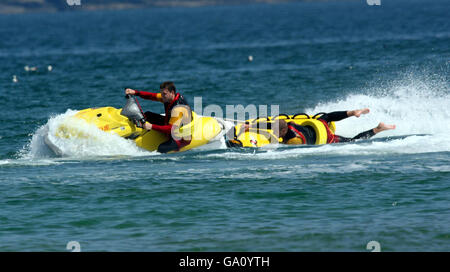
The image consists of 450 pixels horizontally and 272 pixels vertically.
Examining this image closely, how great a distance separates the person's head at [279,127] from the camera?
14.6 metres

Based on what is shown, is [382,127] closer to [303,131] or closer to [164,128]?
[303,131]

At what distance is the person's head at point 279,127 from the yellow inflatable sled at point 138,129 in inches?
45.5

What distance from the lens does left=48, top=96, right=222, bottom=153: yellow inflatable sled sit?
47.5 feet

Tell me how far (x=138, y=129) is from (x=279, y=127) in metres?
2.93

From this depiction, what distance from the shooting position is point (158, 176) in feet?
42.5

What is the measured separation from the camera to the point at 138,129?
14703mm

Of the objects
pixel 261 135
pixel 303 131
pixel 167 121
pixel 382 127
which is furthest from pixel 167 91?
pixel 382 127

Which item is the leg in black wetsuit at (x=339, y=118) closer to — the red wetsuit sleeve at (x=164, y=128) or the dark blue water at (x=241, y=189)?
the dark blue water at (x=241, y=189)

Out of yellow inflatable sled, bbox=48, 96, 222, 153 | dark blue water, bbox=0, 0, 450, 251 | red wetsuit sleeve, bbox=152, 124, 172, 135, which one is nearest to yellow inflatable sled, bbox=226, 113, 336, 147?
dark blue water, bbox=0, 0, 450, 251

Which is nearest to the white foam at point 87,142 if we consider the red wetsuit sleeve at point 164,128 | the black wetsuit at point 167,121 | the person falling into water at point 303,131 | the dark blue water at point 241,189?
the dark blue water at point 241,189

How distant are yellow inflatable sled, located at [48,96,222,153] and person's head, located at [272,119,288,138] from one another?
115cm

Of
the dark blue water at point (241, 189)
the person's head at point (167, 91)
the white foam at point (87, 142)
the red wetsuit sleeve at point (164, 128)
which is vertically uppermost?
the person's head at point (167, 91)

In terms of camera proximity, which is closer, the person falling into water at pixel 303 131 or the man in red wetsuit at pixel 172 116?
the man in red wetsuit at pixel 172 116
